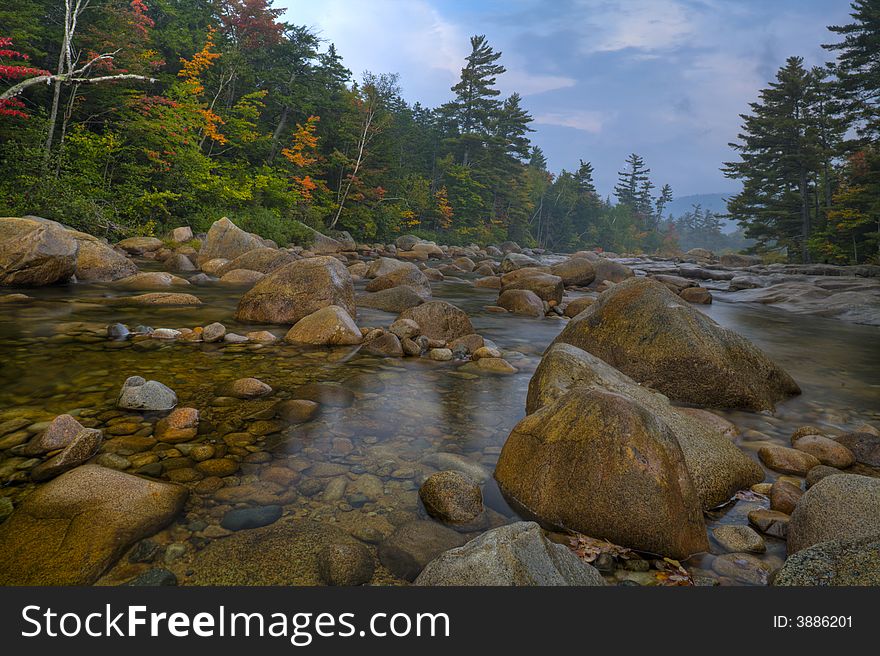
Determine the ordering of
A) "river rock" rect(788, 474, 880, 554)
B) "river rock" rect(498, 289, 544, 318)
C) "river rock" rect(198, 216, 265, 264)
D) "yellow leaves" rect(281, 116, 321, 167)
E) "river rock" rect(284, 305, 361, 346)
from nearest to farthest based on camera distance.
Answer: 1. "river rock" rect(788, 474, 880, 554)
2. "river rock" rect(284, 305, 361, 346)
3. "river rock" rect(498, 289, 544, 318)
4. "river rock" rect(198, 216, 265, 264)
5. "yellow leaves" rect(281, 116, 321, 167)

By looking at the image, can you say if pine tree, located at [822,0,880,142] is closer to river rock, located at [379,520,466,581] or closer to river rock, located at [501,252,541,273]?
river rock, located at [501,252,541,273]

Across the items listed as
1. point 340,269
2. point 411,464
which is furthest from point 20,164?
point 411,464

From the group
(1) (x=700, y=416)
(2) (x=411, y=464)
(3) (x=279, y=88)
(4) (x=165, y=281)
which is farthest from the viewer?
(3) (x=279, y=88)

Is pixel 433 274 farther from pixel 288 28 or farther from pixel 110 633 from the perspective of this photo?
pixel 288 28

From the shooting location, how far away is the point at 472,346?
6.79m

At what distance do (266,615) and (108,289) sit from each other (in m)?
10.5

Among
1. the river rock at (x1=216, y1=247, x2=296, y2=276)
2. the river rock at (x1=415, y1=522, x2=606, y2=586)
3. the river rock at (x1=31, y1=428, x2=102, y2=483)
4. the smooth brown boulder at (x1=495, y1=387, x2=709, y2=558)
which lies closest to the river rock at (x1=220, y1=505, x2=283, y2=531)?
the river rock at (x1=415, y1=522, x2=606, y2=586)

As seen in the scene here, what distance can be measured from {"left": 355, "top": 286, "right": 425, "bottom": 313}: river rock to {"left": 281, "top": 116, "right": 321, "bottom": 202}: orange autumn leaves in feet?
59.8

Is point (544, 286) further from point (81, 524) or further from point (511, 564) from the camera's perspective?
point (81, 524)

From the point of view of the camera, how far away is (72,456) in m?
2.97

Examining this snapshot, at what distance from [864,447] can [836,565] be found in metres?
2.57

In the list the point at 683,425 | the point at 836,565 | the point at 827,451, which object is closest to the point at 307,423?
→ the point at 683,425

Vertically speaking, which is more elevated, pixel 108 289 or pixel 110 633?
pixel 108 289

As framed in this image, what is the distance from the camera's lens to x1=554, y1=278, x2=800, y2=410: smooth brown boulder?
16.2ft
